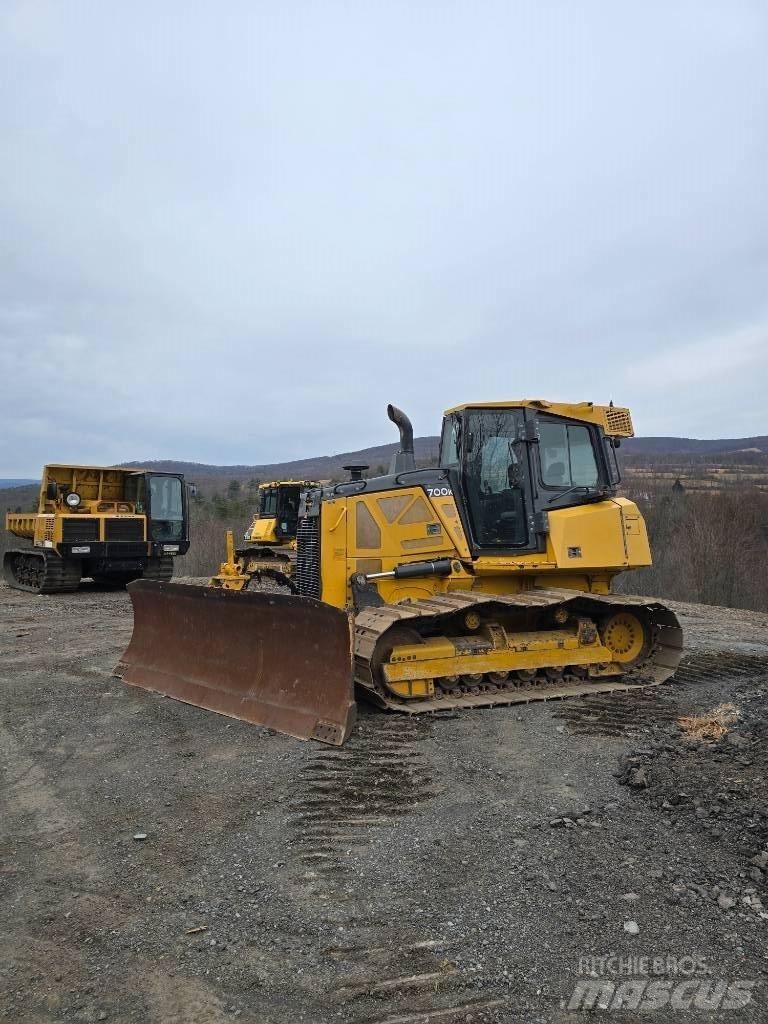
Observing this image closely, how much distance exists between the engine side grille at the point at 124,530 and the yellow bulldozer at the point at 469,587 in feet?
30.3

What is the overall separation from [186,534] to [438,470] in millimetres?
11757

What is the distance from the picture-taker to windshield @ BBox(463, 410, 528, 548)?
757 centimetres

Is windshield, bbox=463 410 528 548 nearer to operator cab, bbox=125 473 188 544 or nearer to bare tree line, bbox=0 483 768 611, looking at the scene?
operator cab, bbox=125 473 188 544

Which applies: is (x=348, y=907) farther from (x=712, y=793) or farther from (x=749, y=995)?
(x=712, y=793)

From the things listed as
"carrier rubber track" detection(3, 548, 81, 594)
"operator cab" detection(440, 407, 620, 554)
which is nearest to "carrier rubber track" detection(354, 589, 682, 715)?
"operator cab" detection(440, 407, 620, 554)

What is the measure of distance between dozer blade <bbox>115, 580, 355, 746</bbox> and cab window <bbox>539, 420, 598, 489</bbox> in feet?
10.6

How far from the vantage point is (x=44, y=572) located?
52.8 ft

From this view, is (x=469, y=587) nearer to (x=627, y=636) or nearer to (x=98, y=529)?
(x=627, y=636)

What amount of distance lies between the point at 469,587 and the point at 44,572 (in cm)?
1216

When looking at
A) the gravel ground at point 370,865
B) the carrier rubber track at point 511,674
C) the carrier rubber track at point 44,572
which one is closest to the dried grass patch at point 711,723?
the gravel ground at point 370,865

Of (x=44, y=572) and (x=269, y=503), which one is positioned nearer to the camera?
(x=44, y=572)

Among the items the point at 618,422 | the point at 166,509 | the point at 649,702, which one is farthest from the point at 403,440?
the point at 166,509

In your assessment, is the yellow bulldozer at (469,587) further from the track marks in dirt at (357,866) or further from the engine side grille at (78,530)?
the engine side grille at (78,530)

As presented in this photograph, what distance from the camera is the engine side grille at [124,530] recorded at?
1642 cm
